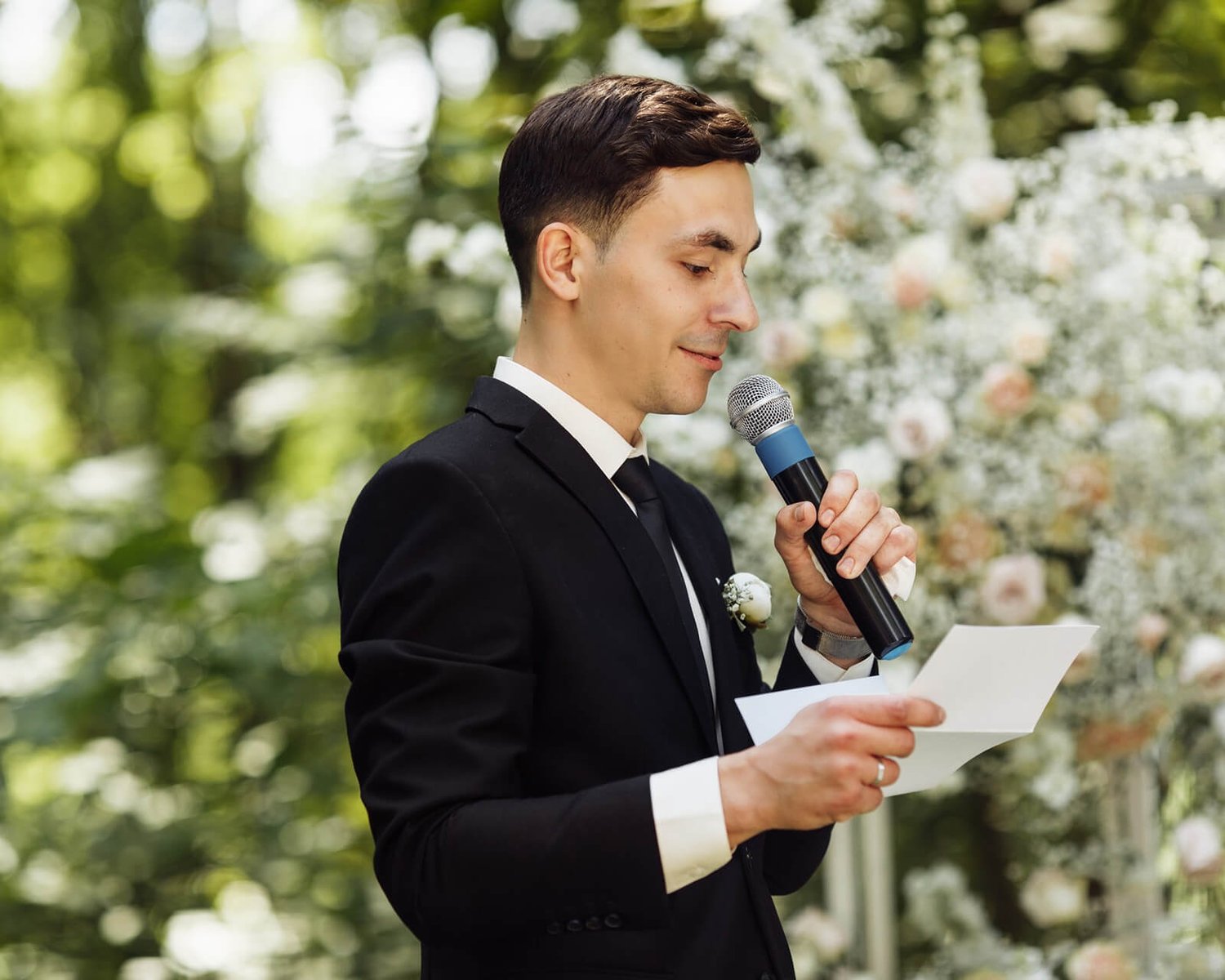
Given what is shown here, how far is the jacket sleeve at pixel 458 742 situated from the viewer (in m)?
1.25

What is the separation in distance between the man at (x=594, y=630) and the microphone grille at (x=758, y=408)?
8 centimetres

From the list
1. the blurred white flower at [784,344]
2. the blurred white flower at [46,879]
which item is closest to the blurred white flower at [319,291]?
the blurred white flower at [784,344]

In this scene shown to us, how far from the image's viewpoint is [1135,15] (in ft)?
12.3

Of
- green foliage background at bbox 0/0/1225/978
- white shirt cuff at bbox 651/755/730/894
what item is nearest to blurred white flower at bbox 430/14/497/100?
green foliage background at bbox 0/0/1225/978

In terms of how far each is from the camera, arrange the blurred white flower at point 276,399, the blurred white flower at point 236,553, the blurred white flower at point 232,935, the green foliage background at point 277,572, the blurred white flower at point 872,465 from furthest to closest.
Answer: the blurred white flower at point 232,935
the blurred white flower at point 276,399
the blurred white flower at point 236,553
the green foliage background at point 277,572
the blurred white flower at point 872,465

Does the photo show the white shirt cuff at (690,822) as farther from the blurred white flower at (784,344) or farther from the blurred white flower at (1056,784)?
the blurred white flower at (1056,784)

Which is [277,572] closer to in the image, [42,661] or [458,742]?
[42,661]

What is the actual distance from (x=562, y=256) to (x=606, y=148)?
137mm

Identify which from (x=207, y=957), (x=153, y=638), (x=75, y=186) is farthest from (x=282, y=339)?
(x=75, y=186)

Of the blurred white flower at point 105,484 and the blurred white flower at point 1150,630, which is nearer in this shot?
the blurred white flower at point 1150,630

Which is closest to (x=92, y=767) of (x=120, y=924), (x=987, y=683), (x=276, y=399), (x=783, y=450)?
(x=120, y=924)

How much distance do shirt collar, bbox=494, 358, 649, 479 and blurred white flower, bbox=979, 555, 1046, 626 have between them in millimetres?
1527

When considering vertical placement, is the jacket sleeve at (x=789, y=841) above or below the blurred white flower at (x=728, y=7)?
below

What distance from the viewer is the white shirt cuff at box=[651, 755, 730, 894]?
4.04ft
